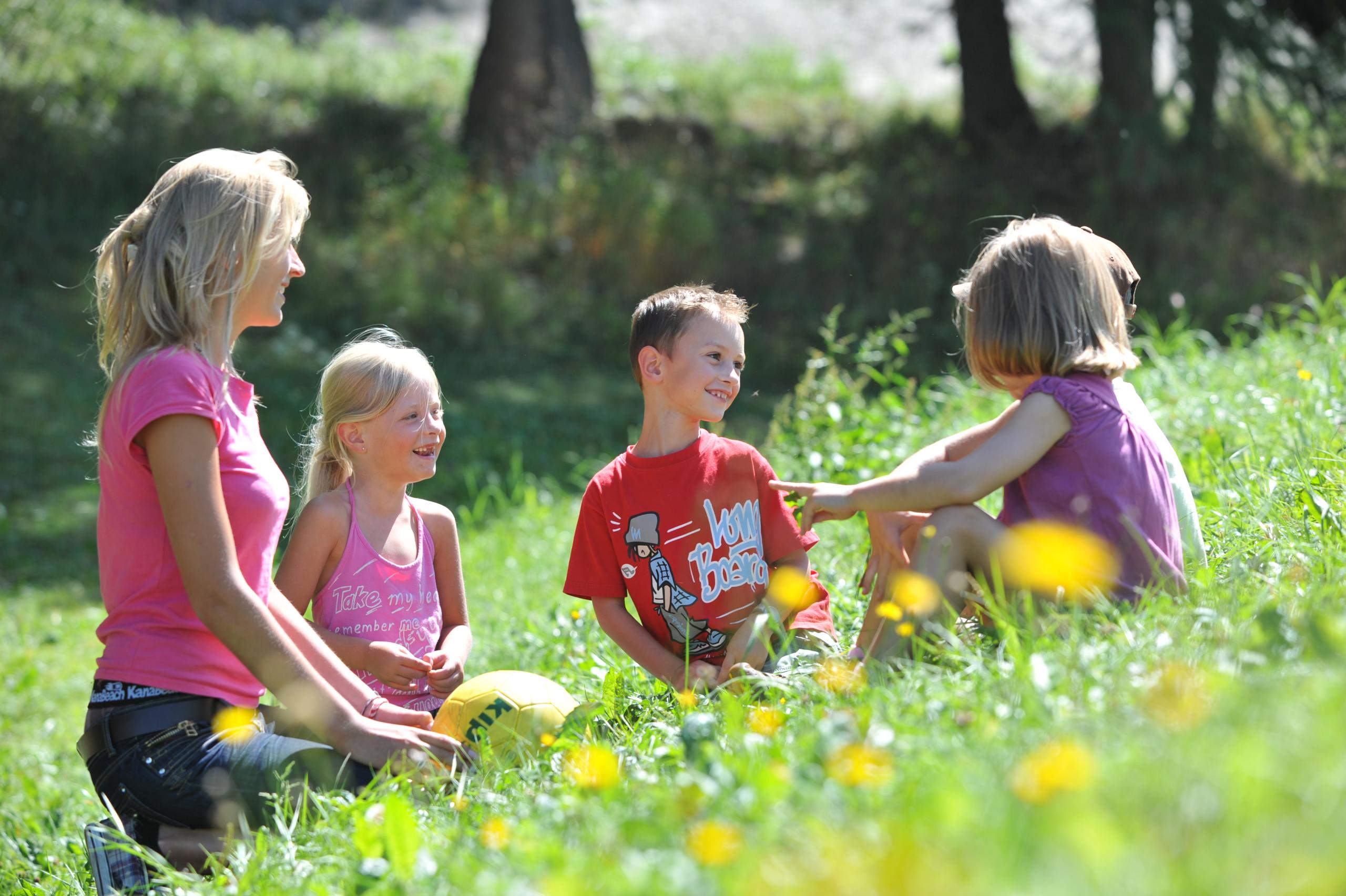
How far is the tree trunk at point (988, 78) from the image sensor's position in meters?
13.4

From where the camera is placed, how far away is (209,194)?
10.0 ft

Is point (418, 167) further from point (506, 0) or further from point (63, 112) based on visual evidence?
point (63, 112)

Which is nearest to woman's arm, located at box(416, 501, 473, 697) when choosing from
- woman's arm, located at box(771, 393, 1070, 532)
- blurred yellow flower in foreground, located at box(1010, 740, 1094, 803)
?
woman's arm, located at box(771, 393, 1070, 532)

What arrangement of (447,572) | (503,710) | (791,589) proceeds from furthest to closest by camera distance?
1. (447,572)
2. (503,710)
3. (791,589)

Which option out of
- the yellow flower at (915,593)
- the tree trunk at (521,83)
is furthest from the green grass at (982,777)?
the tree trunk at (521,83)

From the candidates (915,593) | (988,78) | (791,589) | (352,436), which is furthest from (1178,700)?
(988,78)

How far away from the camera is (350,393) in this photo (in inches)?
144

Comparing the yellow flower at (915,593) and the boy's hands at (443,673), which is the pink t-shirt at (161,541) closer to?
the boy's hands at (443,673)

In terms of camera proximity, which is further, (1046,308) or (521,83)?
(521,83)

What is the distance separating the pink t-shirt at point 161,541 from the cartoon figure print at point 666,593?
3.27ft

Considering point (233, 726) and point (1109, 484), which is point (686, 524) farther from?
point (233, 726)

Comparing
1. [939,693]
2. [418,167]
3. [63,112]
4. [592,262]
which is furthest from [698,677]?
[63,112]

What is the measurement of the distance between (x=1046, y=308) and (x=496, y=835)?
1968 mm

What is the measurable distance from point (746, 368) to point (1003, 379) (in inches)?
298
